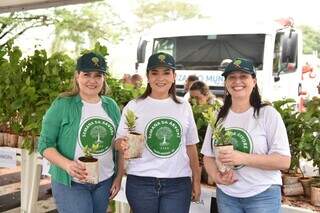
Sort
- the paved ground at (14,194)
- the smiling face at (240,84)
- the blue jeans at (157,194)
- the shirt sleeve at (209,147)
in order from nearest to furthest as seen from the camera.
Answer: the smiling face at (240,84) → the shirt sleeve at (209,147) → the blue jeans at (157,194) → the paved ground at (14,194)

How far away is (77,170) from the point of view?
219cm

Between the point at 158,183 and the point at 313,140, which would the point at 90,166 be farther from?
the point at 313,140

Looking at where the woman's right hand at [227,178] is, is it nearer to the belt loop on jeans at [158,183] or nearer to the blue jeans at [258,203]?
the blue jeans at [258,203]

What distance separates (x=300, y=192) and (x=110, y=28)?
13.3 meters

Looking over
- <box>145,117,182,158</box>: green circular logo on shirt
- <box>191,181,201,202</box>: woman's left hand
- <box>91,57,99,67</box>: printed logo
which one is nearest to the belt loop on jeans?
<box>145,117,182,158</box>: green circular logo on shirt

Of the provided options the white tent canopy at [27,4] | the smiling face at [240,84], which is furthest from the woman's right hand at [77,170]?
the white tent canopy at [27,4]

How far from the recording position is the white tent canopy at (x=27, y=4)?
4220mm

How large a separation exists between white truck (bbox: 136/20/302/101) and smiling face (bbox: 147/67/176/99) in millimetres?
5672

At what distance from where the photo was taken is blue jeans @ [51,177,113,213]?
2391mm

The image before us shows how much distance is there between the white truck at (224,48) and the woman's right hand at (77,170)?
6056 millimetres

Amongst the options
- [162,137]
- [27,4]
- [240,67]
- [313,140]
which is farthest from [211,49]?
[240,67]

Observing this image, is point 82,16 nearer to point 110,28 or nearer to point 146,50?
point 110,28

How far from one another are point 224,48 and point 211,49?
0.28m

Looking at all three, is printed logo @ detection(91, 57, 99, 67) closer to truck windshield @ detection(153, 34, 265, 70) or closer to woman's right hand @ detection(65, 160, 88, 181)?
woman's right hand @ detection(65, 160, 88, 181)
